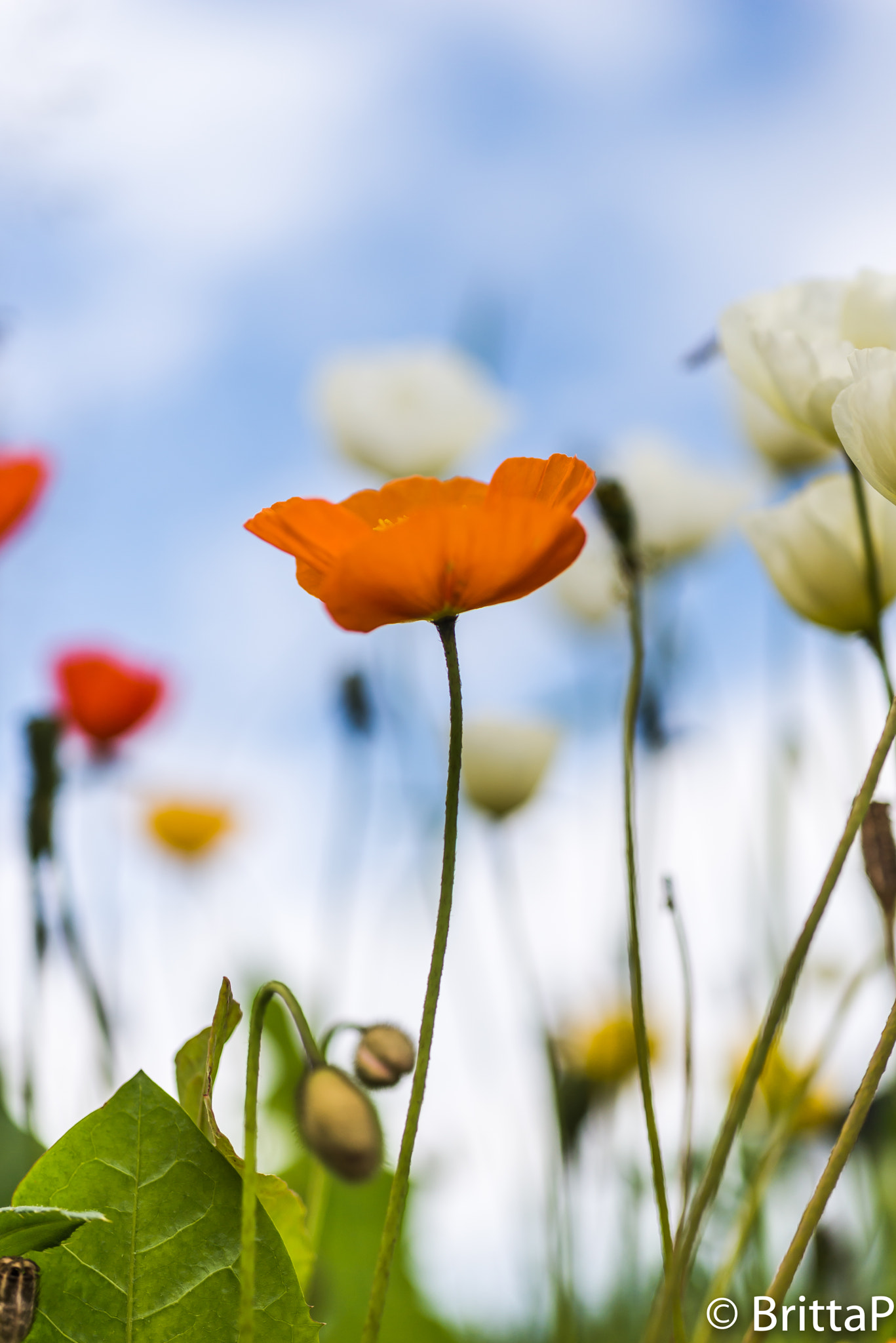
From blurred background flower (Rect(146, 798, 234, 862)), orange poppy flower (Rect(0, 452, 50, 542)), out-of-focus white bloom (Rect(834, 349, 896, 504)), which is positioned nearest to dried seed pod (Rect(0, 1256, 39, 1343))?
out-of-focus white bloom (Rect(834, 349, 896, 504))

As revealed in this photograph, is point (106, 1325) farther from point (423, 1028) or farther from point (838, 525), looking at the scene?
point (838, 525)

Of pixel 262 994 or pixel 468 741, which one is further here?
pixel 468 741

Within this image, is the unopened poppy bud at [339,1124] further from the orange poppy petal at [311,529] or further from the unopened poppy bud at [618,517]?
the unopened poppy bud at [618,517]

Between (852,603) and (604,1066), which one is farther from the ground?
(852,603)

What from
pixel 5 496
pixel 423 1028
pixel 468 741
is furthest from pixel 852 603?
pixel 5 496

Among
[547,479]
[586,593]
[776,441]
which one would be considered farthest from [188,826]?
[547,479]

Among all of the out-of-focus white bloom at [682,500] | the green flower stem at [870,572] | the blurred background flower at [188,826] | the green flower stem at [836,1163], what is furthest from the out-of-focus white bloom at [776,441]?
the blurred background flower at [188,826]

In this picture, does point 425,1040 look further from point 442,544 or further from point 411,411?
point 411,411
